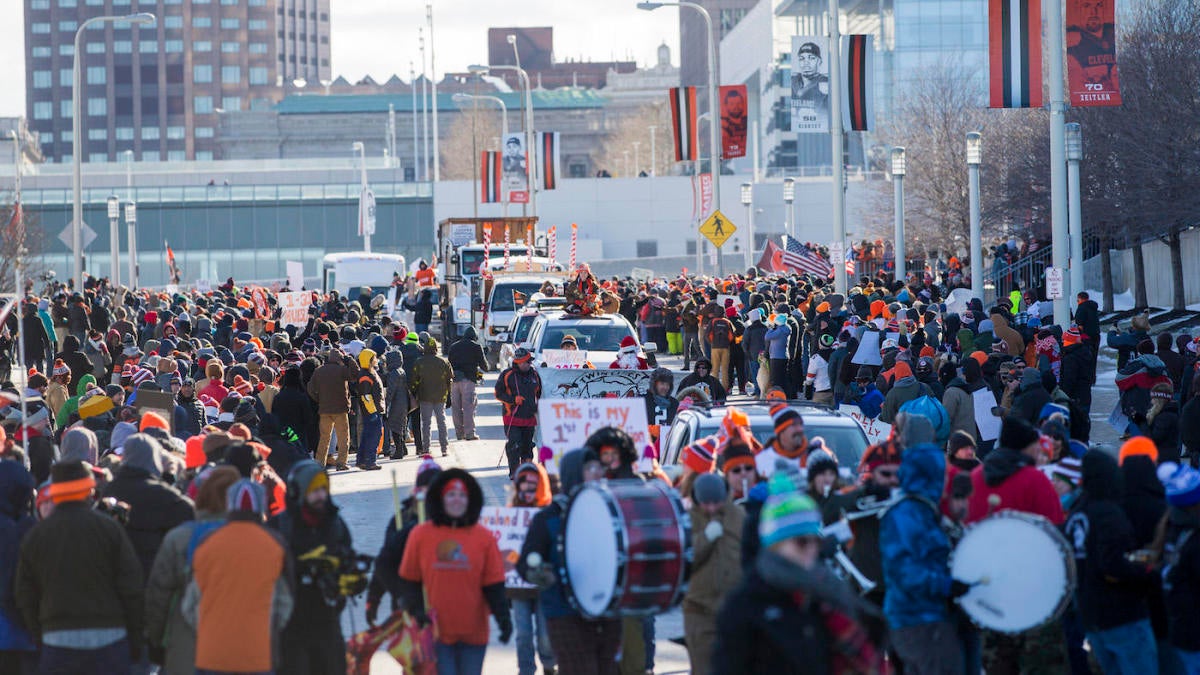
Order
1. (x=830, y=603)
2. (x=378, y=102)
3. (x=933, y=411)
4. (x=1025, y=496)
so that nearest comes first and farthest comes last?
(x=830, y=603), (x=1025, y=496), (x=933, y=411), (x=378, y=102)

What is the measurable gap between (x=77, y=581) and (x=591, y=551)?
2.53 m

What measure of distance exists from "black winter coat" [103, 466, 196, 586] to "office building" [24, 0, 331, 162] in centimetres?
16475

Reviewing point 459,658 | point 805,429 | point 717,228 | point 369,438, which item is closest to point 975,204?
point 717,228

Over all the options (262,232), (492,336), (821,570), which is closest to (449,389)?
(492,336)

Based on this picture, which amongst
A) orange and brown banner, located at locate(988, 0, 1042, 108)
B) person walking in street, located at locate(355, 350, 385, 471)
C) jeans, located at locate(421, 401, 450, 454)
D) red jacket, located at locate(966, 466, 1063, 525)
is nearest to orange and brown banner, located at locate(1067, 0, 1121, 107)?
orange and brown banner, located at locate(988, 0, 1042, 108)

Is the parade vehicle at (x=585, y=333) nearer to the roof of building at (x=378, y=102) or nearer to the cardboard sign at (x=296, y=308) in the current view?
the cardboard sign at (x=296, y=308)

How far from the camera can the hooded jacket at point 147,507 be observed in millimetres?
9656

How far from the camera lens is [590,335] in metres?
23.9

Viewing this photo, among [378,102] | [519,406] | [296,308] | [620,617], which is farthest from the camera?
[378,102]

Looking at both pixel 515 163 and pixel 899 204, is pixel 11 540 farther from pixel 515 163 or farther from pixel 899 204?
pixel 515 163

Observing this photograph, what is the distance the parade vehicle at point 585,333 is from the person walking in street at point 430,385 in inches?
69.5

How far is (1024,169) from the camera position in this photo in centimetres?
4344

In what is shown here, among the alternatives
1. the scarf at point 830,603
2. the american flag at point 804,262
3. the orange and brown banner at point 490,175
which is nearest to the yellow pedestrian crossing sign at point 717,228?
the american flag at point 804,262

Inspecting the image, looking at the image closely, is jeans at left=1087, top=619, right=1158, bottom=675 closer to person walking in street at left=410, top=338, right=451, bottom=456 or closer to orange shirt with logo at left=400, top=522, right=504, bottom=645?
orange shirt with logo at left=400, top=522, right=504, bottom=645
